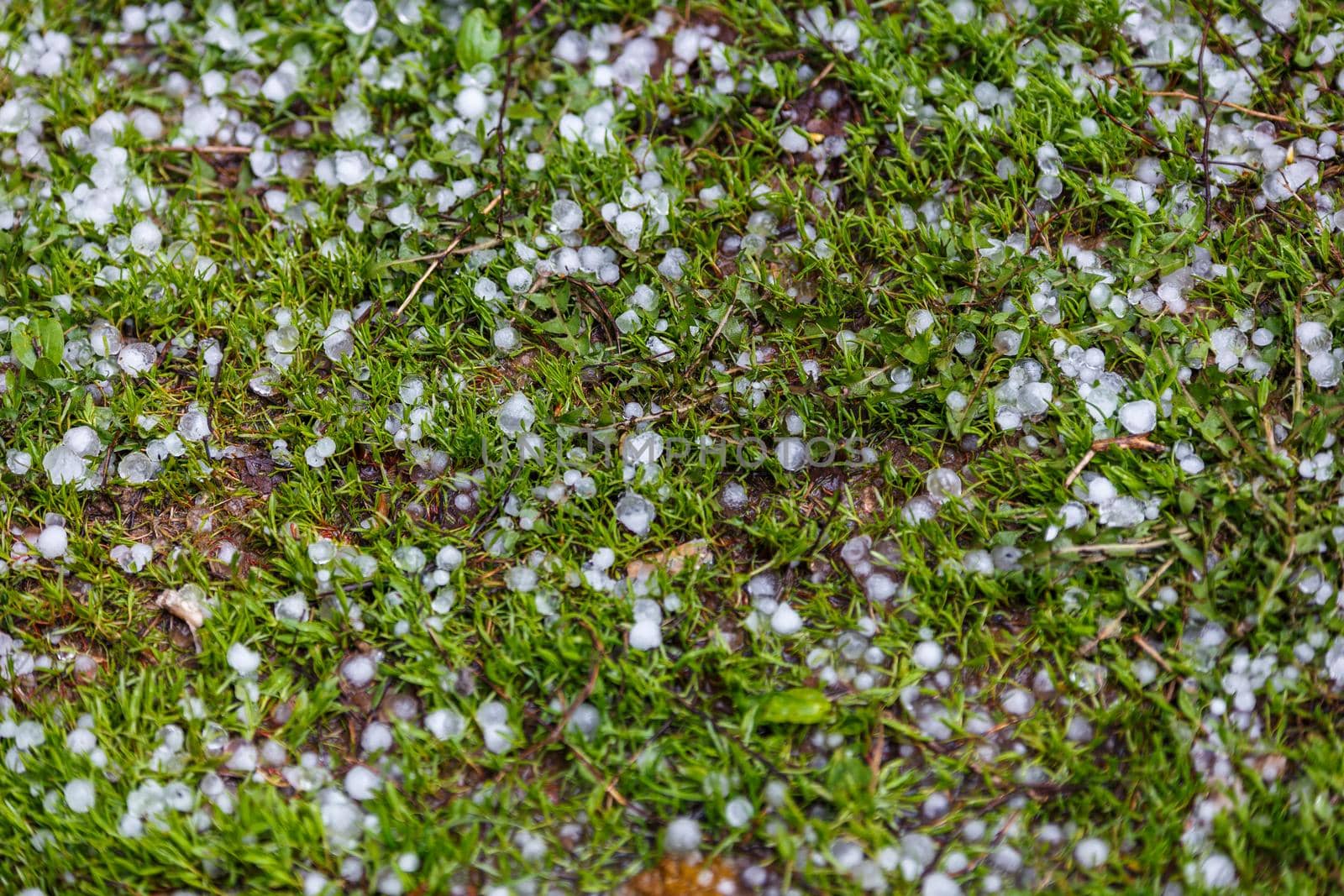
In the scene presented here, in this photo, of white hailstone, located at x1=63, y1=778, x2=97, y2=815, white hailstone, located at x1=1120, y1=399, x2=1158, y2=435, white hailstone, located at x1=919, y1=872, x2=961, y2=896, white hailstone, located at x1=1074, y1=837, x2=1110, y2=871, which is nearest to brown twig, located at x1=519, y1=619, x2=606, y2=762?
white hailstone, located at x1=919, y1=872, x2=961, y2=896

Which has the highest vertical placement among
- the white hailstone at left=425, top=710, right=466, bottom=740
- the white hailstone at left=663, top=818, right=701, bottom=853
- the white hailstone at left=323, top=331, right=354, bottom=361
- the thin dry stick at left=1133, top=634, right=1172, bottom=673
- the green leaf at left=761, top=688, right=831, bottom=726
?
the white hailstone at left=323, top=331, right=354, bottom=361

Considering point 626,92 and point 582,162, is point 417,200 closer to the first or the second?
point 582,162

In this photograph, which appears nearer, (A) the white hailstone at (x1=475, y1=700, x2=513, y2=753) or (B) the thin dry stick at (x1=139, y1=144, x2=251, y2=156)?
(A) the white hailstone at (x1=475, y1=700, x2=513, y2=753)

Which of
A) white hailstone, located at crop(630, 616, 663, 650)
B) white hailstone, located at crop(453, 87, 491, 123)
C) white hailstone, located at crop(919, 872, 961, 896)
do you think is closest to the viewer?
white hailstone, located at crop(919, 872, 961, 896)

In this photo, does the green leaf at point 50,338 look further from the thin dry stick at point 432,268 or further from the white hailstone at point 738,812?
the white hailstone at point 738,812

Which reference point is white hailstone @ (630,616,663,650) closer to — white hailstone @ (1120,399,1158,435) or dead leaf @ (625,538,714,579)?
dead leaf @ (625,538,714,579)

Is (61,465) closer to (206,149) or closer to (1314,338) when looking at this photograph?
(206,149)

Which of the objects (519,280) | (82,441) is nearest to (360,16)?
(519,280)

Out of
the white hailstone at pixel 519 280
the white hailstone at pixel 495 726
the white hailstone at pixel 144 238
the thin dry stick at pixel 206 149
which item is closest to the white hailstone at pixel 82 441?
the white hailstone at pixel 144 238
